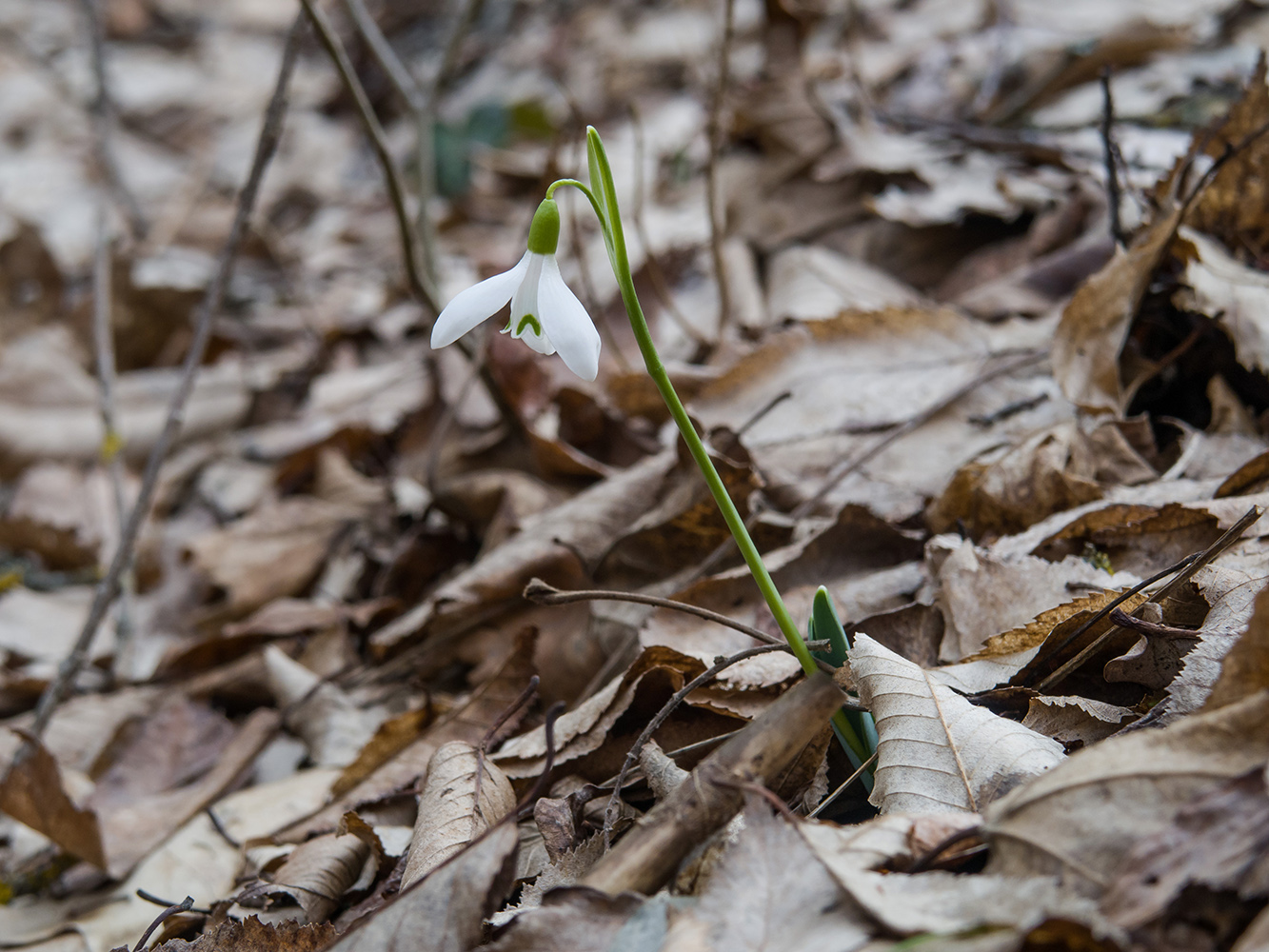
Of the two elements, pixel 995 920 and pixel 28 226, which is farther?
pixel 28 226

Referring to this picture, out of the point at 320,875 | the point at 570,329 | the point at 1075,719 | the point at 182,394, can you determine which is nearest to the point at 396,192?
the point at 182,394

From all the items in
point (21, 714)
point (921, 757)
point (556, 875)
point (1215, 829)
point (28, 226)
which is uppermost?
point (28, 226)

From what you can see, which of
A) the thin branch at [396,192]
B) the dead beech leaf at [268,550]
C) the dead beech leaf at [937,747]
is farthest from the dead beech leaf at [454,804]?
the dead beech leaf at [268,550]

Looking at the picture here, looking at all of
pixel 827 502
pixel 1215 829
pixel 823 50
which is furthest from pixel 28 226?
pixel 1215 829

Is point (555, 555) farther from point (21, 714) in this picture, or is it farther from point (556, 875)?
point (21, 714)

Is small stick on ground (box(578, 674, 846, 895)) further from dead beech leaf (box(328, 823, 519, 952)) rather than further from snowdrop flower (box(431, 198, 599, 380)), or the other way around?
snowdrop flower (box(431, 198, 599, 380))
